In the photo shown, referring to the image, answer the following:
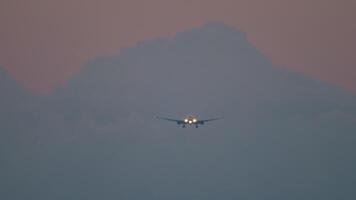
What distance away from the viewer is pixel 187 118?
40.2 metres

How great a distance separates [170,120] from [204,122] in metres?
1.45

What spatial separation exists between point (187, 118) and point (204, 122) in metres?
0.84

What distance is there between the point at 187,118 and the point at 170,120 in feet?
2.26

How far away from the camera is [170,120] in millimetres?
40250

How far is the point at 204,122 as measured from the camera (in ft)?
133
